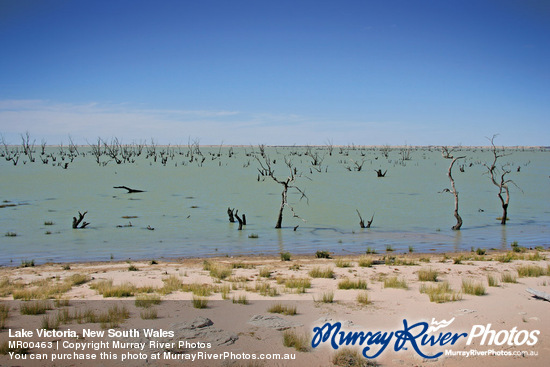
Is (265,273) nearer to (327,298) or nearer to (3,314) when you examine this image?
(327,298)

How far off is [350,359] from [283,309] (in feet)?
6.17

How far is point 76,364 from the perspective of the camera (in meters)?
5.05

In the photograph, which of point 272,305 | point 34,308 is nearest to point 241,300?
point 272,305

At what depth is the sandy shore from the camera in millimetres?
5422

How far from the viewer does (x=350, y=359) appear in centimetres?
525

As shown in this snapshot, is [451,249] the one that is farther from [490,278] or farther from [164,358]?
[164,358]

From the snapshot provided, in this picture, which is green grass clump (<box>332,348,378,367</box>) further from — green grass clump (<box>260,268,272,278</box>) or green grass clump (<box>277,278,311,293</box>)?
green grass clump (<box>260,268,272,278</box>)

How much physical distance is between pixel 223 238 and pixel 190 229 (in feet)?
6.67

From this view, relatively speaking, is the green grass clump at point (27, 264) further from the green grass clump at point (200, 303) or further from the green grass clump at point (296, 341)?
the green grass clump at point (296, 341)

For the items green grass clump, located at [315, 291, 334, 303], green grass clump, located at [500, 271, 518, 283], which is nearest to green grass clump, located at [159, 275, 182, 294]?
green grass clump, located at [315, 291, 334, 303]

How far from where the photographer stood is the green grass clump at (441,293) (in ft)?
24.0

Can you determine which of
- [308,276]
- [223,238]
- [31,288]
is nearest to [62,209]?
[223,238]

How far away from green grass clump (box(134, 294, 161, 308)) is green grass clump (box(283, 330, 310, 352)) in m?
2.59

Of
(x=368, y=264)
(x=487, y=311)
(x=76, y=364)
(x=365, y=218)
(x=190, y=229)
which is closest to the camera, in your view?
(x=76, y=364)
